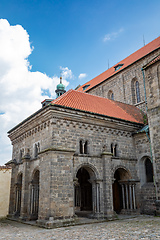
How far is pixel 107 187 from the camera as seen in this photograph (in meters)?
14.7

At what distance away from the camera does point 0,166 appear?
1891 cm

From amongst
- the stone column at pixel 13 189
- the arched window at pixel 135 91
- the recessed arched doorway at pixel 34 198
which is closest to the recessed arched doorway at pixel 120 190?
the recessed arched doorway at pixel 34 198

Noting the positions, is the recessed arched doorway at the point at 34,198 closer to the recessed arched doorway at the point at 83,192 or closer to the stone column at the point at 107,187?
the recessed arched doorway at the point at 83,192

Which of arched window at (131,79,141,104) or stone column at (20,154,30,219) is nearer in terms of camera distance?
stone column at (20,154,30,219)

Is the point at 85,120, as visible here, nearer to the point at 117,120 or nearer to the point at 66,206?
the point at 117,120

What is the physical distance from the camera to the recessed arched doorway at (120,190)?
55.4 ft

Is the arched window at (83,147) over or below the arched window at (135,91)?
below

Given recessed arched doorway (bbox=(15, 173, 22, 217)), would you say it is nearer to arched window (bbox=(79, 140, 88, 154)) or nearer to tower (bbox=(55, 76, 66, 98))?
arched window (bbox=(79, 140, 88, 154))

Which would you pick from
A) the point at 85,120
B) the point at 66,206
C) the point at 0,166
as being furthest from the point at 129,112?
the point at 0,166

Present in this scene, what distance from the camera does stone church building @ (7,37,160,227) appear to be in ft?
42.6

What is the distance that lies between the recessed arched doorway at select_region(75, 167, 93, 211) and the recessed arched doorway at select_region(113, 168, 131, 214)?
2.12m

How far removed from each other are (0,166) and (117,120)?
1046 centimetres

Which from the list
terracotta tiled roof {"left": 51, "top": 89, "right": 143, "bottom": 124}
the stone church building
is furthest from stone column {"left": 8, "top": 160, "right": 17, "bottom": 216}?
terracotta tiled roof {"left": 51, "top": 89, "right": 143, "bottom": 124}

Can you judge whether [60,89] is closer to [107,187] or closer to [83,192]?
[83,192]
